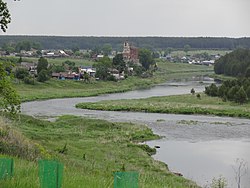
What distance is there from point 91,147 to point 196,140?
849 cm

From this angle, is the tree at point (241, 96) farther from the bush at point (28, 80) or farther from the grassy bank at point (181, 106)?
the bush at point (28, 80)

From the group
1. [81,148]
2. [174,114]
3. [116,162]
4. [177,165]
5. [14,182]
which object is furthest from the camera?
[174,114]

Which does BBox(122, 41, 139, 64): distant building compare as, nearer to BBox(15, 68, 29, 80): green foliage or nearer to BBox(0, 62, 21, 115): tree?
BBox(15, 68, 29, 80): green foliage

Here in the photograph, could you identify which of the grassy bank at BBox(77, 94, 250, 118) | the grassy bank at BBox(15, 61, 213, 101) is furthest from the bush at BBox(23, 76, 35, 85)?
the grassy bank at BBox(77, 94, 250, 118)

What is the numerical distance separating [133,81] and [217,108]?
143 feet

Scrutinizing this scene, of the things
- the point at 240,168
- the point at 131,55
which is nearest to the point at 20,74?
the point at 240,168

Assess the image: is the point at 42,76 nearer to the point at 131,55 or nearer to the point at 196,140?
the point at 196,140

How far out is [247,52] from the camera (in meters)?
107

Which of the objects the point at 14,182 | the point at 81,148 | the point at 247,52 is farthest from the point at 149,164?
the point at 247,52

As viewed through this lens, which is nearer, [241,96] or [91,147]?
[91,147]

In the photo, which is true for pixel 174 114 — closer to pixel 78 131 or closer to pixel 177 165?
pixel 78 131

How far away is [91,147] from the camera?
2416cm

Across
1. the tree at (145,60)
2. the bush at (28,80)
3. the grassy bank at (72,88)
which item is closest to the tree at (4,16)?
the grassy bank at (72,88)

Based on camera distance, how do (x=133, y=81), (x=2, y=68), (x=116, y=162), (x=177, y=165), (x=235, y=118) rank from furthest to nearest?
1. (x=133, y=81)
2. (x=235, y=118)
3. (x=177, y=165)
4. (x=116, y=162)
5. (x=2, y=68)
